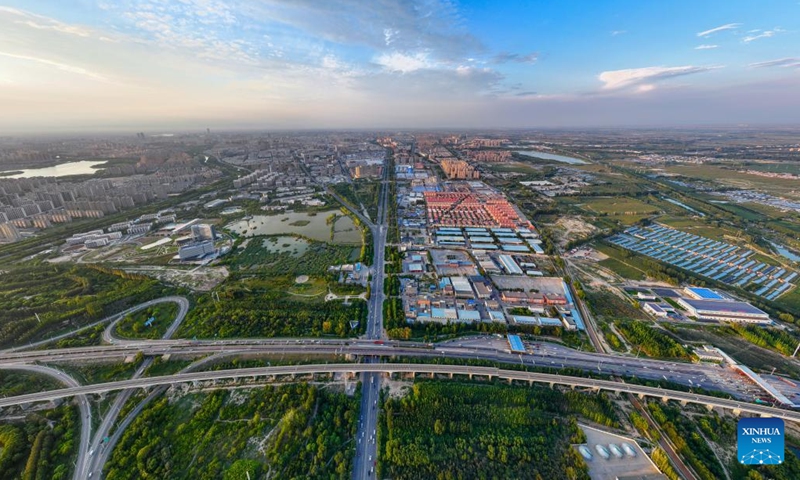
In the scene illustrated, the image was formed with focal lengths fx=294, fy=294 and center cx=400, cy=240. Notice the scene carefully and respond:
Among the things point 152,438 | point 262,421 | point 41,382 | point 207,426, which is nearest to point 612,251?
point 262,421

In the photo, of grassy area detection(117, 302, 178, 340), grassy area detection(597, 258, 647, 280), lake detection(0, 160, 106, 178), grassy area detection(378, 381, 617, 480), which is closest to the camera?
grassy area detection(378, 381, 617, 480)

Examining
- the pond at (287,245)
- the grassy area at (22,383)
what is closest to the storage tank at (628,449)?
the pond at (287,245)

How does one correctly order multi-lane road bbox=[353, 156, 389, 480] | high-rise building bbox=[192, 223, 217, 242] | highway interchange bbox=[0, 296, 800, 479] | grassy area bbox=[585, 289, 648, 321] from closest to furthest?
multi-lane road bbox=[353, 156, 389, 480]
highway interchange bbox=[0, 296, 800, 479]
grassy area bbox=[585, 289, 648, 321]
high-rise building bbox=[192, 223, 217, 242]

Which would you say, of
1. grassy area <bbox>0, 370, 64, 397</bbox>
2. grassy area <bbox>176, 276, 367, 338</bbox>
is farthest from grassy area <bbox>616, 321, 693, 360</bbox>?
grassy area <bbox>0, 370, 64, 397</bbox>

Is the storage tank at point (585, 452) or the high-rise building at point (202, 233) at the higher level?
the high-rise building at point (202, 233)

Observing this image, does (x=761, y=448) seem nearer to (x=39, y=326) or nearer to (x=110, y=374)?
(x=110, y=374)

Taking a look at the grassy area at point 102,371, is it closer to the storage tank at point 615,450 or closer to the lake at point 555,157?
the storage tank at point 615,450

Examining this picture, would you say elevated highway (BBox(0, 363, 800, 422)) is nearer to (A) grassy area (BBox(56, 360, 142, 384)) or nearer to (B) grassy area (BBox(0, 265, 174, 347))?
(A) grassy area (BBox(56, 360, 142, 384))
